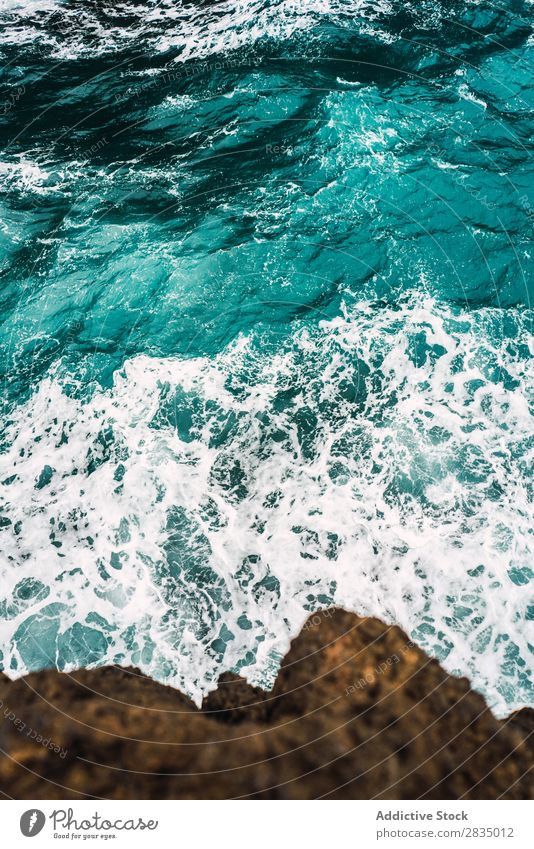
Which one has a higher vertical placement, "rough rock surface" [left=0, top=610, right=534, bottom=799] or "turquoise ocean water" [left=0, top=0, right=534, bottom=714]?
"turquoise ocean water" [left=0, top=0, right=534, bottom=714]

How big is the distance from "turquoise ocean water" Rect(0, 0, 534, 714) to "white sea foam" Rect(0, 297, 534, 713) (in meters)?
0.06

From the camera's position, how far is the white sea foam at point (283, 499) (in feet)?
40.4

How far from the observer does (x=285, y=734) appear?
10.4 metres

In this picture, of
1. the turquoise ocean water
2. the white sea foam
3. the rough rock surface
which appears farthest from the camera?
the turquoise ocean water

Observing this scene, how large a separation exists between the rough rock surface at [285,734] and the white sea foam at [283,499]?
0.55 m

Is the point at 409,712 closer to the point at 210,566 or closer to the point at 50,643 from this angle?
the point at 210,566
